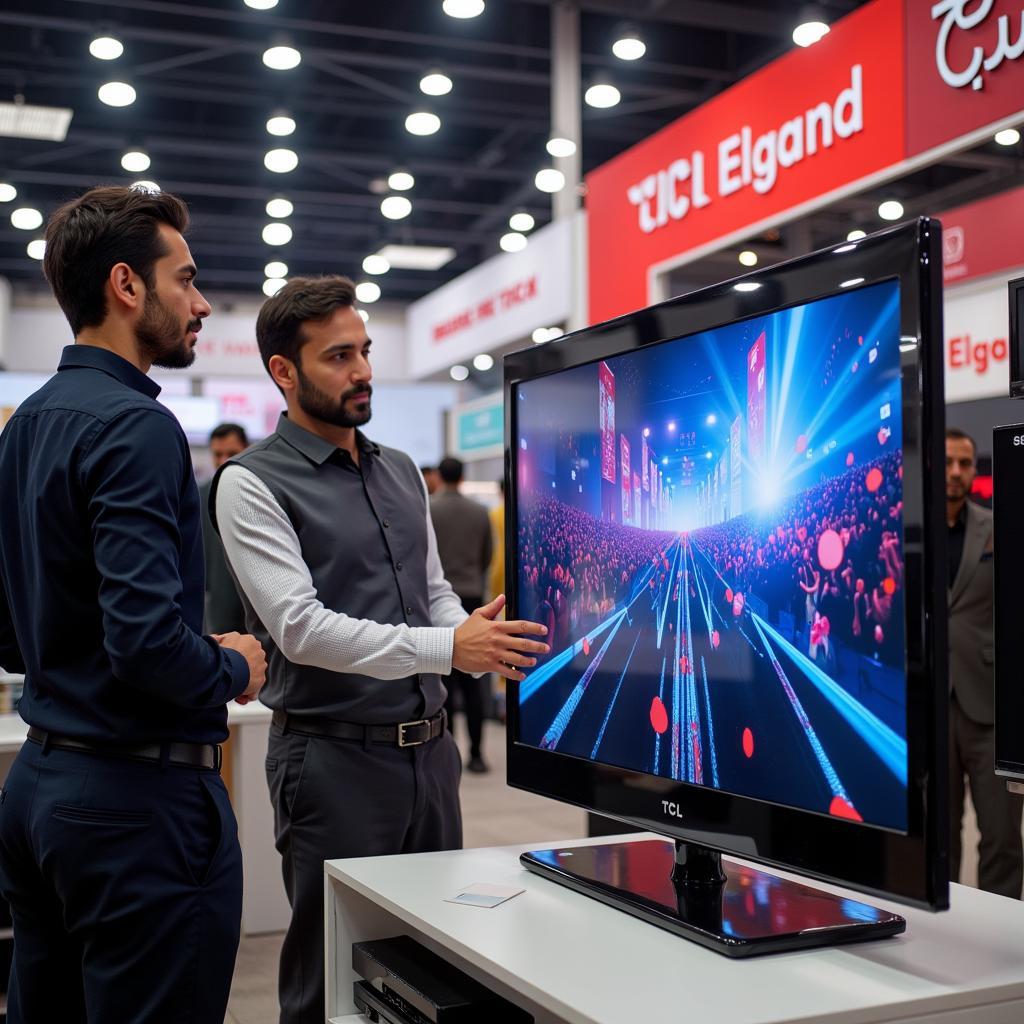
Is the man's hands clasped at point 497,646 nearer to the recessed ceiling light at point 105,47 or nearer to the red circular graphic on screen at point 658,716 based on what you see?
the red circular graphic on screen at point 658,716

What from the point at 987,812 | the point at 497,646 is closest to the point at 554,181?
the point at 987,812

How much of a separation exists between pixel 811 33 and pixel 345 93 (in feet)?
13.9

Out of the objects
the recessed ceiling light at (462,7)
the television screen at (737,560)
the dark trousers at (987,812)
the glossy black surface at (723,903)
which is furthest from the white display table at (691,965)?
the recessed ceiling light at (462,7)

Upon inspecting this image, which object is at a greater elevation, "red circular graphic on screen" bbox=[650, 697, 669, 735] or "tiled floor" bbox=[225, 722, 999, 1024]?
"red circular graphic on screen" bbox=[650, 697, 669, 735]

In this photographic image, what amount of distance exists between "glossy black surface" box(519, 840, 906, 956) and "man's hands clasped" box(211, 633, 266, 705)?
0.49 metres

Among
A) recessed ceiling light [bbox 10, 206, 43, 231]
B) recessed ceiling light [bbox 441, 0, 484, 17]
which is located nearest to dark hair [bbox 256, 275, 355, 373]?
recessed ceiling light [bbox 441, 0, 484, 17]

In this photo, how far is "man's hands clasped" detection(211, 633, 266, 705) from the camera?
1683 millimetres

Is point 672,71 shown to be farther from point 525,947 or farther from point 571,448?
point 525,947

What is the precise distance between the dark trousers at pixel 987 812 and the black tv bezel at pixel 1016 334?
2518mm

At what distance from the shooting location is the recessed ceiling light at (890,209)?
18.5 ft

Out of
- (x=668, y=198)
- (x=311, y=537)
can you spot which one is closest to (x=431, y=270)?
(x=668, y=198)

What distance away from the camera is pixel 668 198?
5902 mm

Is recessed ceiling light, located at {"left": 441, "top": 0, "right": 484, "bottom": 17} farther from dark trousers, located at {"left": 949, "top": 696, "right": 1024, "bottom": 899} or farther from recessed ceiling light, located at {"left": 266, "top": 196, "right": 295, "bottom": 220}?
recessed ceiling light, located at {"left": 266, "top": 196, "right": 295, "bottom": 220}

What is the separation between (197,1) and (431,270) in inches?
268
